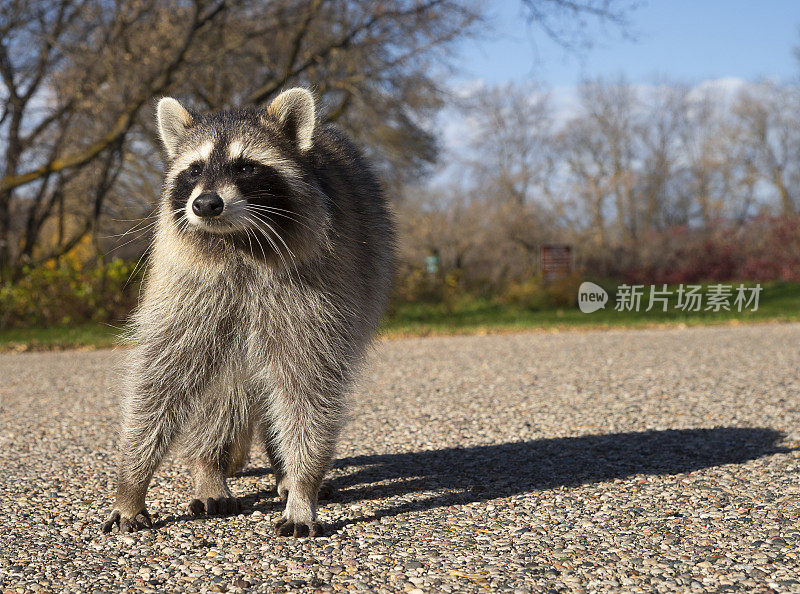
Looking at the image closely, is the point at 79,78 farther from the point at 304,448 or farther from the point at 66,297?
the point at 304,448

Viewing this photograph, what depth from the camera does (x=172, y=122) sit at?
3467 mm

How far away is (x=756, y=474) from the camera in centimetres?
404

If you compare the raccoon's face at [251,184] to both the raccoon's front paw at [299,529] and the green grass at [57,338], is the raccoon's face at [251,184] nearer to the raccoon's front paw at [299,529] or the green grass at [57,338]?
the raccoon's front paw at [299,529]

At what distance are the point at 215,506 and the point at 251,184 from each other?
5.09ft

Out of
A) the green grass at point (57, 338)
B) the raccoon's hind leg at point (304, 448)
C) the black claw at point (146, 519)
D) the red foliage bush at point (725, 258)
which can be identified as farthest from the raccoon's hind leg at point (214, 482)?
the red foliage bush at point (725, 258)

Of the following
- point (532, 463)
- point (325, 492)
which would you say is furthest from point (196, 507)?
point (532, 463)

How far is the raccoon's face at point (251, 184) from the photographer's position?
2.96m

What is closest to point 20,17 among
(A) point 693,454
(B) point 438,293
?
(B) point 438,293

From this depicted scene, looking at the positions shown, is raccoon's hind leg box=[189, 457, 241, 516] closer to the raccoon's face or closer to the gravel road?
the gravel road

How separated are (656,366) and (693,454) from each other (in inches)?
153

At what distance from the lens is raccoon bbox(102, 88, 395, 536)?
314 centimetres

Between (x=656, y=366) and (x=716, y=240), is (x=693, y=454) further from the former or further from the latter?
(x=716, y=240)

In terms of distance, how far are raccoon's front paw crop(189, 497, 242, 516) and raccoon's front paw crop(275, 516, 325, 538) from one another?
1.48 feet

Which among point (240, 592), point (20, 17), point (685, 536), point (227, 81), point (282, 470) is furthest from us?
point (227, 81)
